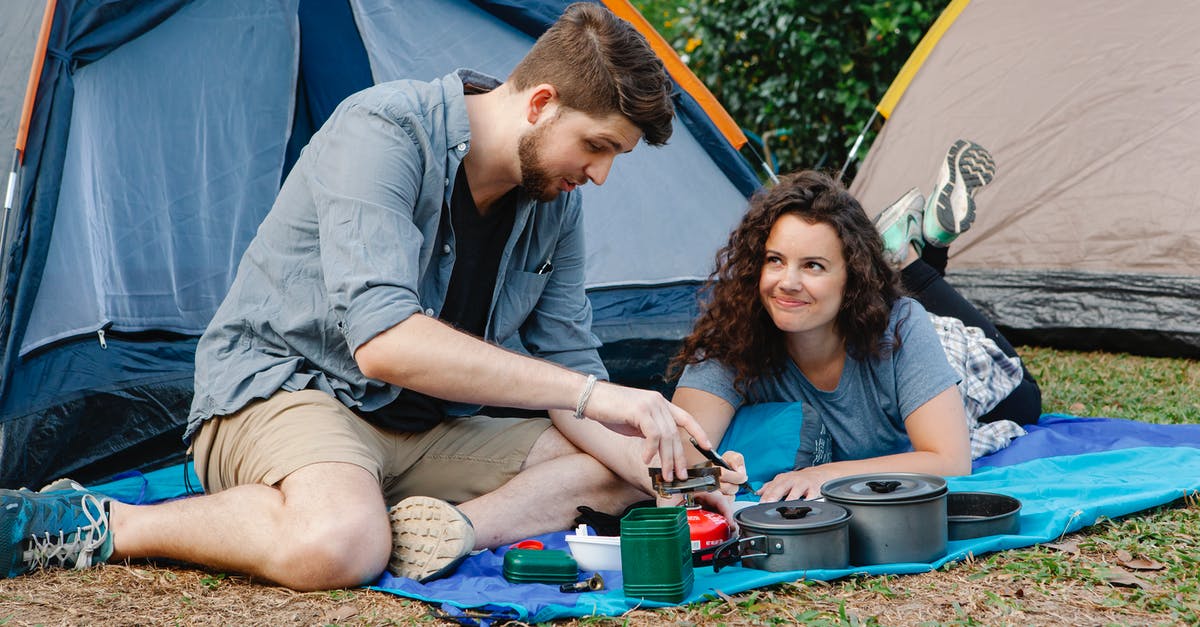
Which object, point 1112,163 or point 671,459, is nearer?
point 671,459

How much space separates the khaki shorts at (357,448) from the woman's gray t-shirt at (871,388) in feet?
1.95

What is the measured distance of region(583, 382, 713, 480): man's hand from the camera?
78.6 inches

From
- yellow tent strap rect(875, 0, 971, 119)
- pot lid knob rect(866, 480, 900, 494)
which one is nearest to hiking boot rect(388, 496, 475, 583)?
pot lid knob rect(866, 480, 900, 494)

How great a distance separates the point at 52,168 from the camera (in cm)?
297

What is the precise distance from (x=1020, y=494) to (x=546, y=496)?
1.06 metres

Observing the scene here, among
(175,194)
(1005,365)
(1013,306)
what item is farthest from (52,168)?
(1013,306)

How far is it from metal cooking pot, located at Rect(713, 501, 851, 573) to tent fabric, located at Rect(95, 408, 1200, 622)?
0.03 meters

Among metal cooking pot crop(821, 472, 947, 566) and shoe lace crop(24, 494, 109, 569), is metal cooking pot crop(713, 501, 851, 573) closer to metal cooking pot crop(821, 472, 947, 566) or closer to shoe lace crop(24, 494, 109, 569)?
metal cooking pot crop(821, 472, 947, 566)

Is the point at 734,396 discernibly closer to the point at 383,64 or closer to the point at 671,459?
the point at 671,459

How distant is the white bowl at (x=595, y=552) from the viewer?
7.22 ft

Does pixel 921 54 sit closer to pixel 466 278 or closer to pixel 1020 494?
pixel 1020 494

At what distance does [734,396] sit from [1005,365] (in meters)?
0.92

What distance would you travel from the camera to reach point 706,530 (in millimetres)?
2219

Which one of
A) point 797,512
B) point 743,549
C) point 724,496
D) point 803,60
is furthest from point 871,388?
point 803,60
